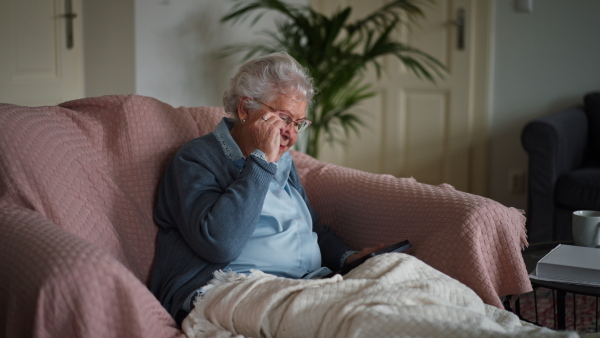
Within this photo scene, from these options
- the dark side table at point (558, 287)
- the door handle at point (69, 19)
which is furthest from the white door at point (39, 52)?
the dark side table at point (558, 287)

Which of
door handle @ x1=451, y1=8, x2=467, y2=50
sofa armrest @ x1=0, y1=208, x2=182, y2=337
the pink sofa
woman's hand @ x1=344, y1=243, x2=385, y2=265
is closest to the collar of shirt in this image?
the pink sofa

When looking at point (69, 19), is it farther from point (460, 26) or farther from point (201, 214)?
point (460, 26)

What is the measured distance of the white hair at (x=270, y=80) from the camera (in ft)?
5.60

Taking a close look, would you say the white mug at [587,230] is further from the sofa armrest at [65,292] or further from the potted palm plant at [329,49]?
the potted palm plant at [329,49]

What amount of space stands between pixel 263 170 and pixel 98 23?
1871mm

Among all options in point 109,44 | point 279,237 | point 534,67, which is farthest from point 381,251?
point 534,67

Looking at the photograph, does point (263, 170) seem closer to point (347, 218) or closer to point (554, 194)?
point (347, 218)

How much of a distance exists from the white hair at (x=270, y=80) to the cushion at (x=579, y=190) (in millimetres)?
1845

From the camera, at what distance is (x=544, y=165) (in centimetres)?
316

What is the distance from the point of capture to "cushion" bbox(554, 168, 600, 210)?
3.05 m

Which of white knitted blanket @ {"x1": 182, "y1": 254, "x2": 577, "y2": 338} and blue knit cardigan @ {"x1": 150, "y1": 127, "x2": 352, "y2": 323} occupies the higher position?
blue knit cardigan @ {"x1": 150, "y1": 127, "x2": 352, "y2": 323}

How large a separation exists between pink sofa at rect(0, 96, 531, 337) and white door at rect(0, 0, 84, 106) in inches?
48.0

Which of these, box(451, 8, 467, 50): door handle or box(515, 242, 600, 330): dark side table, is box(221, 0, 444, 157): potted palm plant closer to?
box(451, 8, 467, 50): door handle

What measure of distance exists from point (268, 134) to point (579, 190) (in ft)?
6.50
